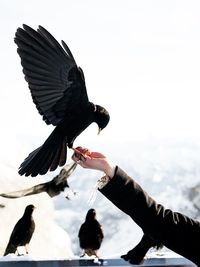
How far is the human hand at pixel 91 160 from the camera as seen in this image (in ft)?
4.71

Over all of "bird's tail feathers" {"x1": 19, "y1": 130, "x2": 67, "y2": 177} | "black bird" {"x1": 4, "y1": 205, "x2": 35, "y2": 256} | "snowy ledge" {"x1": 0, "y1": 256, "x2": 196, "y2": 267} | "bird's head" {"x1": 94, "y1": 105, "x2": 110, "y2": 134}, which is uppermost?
"bird's tail feathers" {"x1": 19, "y1": 130, "x2": 67, "y2": 177}

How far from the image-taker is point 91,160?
144 centimetres

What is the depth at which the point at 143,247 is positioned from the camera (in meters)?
6.41

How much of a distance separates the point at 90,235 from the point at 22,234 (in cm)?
71

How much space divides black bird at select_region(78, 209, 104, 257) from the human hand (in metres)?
5.67

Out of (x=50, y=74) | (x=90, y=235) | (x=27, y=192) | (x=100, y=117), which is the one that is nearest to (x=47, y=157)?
(x=50, y=74)

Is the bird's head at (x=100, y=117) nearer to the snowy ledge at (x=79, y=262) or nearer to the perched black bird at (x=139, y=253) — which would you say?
the snowy ledge at (x=79, y=262)

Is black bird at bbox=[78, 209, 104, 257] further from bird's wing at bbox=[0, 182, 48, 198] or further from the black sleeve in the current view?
the black sleeve

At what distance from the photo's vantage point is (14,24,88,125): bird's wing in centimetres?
285

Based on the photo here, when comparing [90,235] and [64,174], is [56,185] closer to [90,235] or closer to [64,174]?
[64,174]

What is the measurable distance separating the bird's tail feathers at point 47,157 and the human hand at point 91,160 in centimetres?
149

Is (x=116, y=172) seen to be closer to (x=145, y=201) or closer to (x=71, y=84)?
(x=145, y=201)

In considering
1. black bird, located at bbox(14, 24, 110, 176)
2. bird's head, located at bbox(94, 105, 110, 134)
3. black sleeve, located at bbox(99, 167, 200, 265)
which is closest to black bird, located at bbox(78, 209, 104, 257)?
bird's head, located at bbox(94, 105, 110, 134)

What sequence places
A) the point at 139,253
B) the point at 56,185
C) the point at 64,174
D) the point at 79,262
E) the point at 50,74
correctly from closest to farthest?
1. the point at 50,74
2. the point at 79,262
3. the point at 139,253
4. the point at 56,185
5. the point at 64,174
